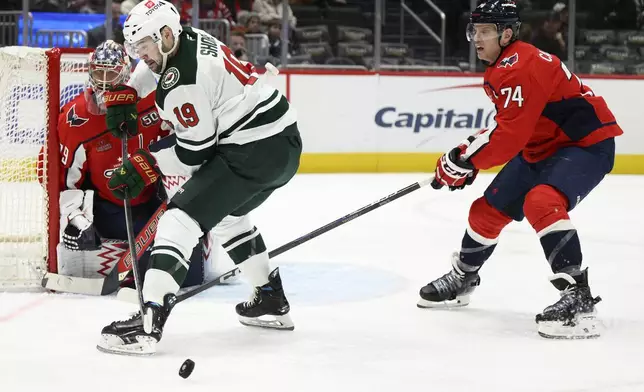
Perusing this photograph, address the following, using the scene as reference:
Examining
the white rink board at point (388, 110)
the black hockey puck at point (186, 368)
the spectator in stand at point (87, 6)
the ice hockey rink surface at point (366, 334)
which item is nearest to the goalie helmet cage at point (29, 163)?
the ice hockey rink surface at point (366, 334)

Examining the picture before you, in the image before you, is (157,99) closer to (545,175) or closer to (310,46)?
(545,175)

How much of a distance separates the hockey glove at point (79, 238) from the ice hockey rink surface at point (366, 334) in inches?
7.5

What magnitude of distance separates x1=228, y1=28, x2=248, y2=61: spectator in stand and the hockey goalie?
3.82m

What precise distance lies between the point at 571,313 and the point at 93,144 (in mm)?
1847

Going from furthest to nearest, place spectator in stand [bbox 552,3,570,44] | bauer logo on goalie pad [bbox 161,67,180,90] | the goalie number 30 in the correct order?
spectator in stand [bbox 552,3,570,44], the goalie number 30, bauer logo on goalie pad [bbox 161,67,180,90]

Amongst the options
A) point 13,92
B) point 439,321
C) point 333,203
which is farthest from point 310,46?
point 439,321

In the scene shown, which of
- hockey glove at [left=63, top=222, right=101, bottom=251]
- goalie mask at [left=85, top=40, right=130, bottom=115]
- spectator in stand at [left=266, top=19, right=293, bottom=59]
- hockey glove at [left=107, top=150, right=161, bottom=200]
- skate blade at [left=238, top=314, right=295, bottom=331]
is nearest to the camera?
hockey glove at [left=107, top=150, right=161, bottom=200]

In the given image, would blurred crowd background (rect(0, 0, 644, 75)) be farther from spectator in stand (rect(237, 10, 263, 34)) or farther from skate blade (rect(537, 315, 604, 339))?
skate blade (rect(537, 315, 604, 339))

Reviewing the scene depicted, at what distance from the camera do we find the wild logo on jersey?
314 centimetres

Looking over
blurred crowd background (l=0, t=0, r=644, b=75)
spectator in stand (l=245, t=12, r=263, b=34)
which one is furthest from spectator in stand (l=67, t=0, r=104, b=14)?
spectator in stand (l=245, t=12, r=263, b=34)

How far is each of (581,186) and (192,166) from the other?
1.24 metres

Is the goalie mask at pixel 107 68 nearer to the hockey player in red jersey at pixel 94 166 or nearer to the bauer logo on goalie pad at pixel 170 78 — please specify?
the hockey player in red jersey at pixel 94 166

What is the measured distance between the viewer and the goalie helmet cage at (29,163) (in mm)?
3711

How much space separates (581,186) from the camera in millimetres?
3207
